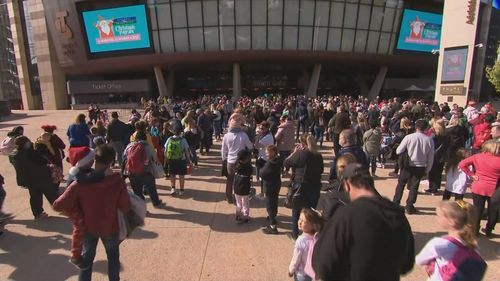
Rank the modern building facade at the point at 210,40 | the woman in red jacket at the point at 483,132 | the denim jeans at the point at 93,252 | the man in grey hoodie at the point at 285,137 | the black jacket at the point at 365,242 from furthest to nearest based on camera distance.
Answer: the modern building facade at the point at 210,40
the woman in red jacket at the point at 483,132
the man in grey hoodie at the point at 285,137
the denim jeans at the point at 93,252
the black jacket at the point at 365,242

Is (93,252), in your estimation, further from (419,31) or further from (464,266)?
(419,31)

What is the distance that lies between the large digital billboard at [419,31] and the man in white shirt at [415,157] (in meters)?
36.0

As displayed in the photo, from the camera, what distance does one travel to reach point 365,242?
6.66ft

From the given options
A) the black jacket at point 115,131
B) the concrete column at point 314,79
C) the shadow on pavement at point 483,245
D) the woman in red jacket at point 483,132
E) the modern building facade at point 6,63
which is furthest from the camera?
the modern building facade at point 6,63

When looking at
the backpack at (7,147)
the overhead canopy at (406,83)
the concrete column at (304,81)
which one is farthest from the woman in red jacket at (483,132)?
the overhead canopy at (406,83)

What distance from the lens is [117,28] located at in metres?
35.9

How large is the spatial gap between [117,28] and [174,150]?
33.8 metres

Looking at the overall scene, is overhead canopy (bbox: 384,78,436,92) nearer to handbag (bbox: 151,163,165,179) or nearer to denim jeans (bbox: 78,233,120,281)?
handbag (bbox: 151,163,165,179)

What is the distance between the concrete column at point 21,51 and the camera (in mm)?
44691

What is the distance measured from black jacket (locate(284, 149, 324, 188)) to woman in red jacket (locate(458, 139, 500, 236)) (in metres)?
2.53

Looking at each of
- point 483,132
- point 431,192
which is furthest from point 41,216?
point 483,132

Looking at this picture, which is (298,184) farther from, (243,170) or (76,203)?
(76,203)

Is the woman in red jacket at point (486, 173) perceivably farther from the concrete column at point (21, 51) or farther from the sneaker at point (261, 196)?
the concrete column at point (21, 51)

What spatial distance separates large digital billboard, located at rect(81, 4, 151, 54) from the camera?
3497cm
